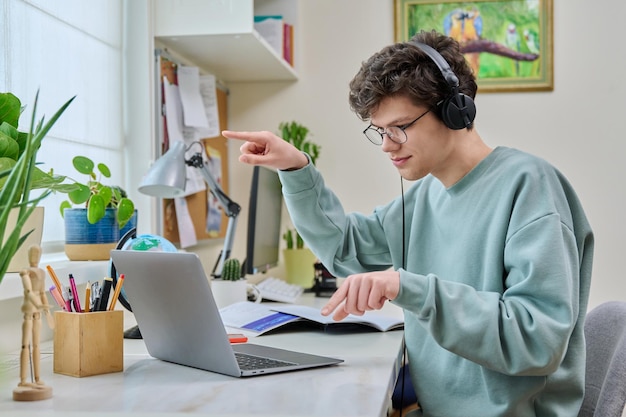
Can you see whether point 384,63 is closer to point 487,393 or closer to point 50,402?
point 487,393

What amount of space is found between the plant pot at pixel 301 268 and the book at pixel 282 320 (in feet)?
3.05

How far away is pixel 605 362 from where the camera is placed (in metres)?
1.41


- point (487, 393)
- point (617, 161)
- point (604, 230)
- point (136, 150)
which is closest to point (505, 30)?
point (617, 161)

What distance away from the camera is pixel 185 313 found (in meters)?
1.16

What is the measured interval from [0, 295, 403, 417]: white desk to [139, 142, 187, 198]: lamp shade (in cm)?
52

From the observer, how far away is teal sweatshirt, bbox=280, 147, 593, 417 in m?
1.13

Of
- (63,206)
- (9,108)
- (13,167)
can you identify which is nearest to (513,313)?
(13,167)

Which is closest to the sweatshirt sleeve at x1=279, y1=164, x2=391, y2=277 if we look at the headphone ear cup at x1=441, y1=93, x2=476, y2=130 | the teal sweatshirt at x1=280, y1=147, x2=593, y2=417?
the teal sweatshirt at x1=280, y1=147, x2=593, y2=417

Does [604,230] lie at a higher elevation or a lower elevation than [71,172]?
lower

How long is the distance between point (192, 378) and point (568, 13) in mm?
2179

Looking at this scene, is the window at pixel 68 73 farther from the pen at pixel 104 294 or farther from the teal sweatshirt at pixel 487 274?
the teal sweatshirt at pixel 487 274

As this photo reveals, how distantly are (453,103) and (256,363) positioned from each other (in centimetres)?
55

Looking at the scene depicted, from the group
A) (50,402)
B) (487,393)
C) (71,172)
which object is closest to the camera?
(50,402)

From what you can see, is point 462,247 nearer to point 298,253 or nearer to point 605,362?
point 605,362
